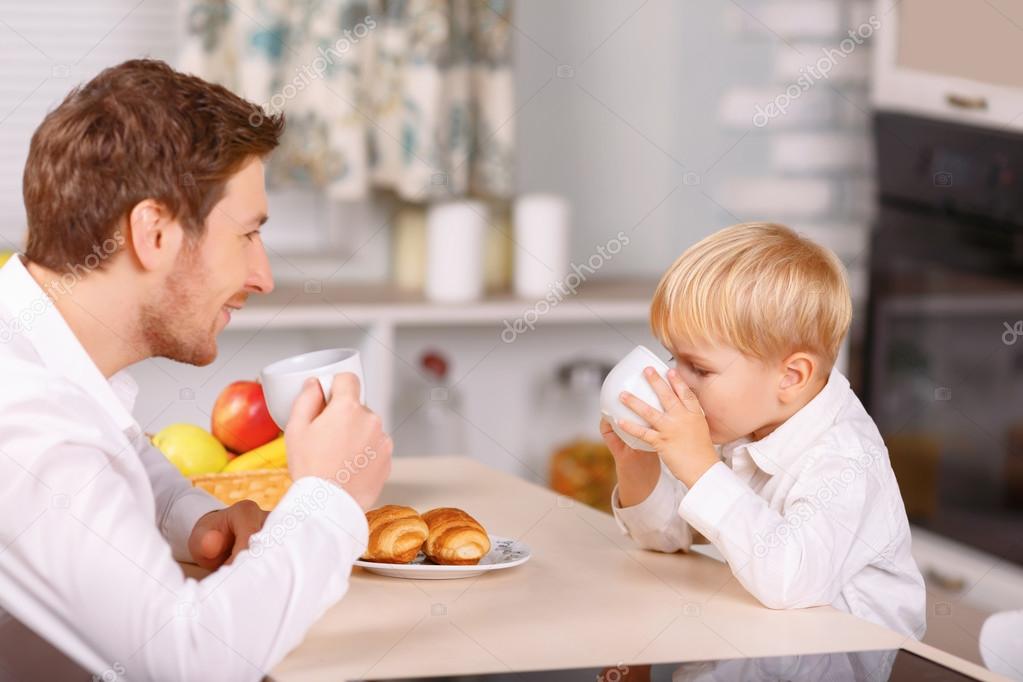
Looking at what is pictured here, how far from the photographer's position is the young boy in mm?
1208

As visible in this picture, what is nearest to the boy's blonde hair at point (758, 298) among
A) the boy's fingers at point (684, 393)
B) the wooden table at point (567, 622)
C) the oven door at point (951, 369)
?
the boy's fingers at point (684, 393)

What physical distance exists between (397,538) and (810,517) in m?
0.37

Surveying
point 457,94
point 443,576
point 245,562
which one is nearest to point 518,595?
point 443,576

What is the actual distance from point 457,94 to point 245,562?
1898mm

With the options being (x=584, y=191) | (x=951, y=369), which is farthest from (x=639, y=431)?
(x=584, y=191)

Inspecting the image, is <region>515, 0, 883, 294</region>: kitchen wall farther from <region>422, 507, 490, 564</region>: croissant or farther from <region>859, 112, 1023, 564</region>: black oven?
<region>422, 507, 490, 564</region>: croissant

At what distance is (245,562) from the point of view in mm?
1018

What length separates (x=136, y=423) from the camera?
1168 millimetres

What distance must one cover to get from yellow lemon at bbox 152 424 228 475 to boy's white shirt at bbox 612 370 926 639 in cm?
48

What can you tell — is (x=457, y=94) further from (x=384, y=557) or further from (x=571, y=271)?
(x=384, y=557)

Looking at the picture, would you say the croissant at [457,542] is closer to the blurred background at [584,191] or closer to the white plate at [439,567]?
the white plate at [439,567]

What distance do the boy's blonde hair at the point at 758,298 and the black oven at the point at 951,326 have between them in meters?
1.13

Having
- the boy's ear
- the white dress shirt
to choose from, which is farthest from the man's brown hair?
the boy's ear

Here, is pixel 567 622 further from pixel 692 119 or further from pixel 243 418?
pixel 692 119
